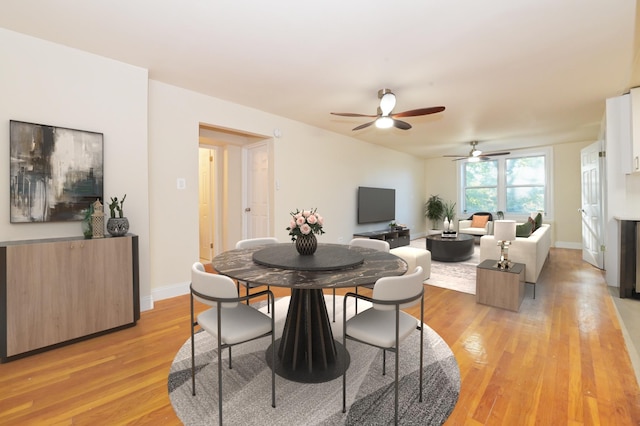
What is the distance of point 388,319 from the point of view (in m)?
1.73

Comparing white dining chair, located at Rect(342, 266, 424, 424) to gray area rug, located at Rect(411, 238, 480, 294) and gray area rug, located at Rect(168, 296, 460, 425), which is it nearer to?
gray area rug, located at Rect(168, 296, 460, 425)

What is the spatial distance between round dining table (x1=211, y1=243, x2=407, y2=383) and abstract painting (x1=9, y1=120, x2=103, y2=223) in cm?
157

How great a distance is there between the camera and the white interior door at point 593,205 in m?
4.42

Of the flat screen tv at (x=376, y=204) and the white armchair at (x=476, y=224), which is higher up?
the flat screen tv at (x=376, y=204)

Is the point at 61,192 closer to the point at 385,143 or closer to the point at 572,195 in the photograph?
the point at 385,143

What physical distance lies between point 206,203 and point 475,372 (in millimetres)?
5083

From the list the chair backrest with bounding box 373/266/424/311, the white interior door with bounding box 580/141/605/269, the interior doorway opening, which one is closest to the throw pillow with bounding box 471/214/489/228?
the white interior door with bounding box 580/141/605/269

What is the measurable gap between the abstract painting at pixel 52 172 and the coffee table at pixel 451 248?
Answer: 194 inches

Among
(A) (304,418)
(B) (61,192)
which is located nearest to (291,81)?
(B) (61,192)

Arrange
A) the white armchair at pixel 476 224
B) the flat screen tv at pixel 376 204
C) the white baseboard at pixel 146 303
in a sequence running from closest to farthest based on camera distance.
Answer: the white baseboard at pixel 146 303 → the flat screen tv at pixel 376 204 → the white armchair at pixel 476 224

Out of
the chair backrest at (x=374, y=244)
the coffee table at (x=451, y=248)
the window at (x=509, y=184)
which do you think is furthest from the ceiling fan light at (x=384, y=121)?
the window at (x=509, y=184)

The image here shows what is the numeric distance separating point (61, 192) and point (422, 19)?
3263 mm

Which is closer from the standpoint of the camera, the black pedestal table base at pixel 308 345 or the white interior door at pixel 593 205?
the black pedestal table base at pixel 308 345

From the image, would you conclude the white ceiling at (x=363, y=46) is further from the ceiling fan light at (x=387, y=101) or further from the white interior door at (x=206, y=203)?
the white interior door at (x=206, y=203)
